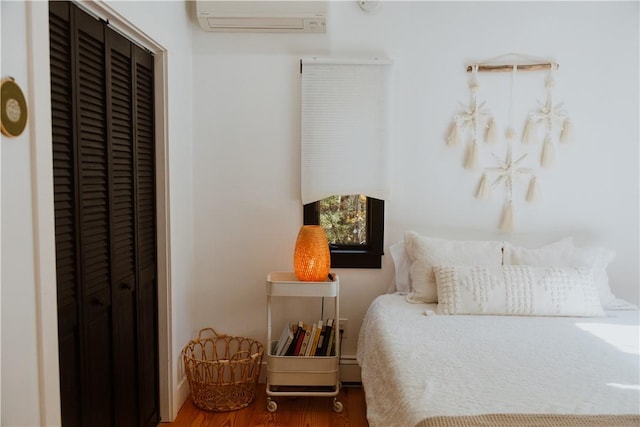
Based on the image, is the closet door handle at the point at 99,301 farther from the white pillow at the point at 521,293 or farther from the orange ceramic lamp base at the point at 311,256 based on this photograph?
the white pillow at the point at 521,293

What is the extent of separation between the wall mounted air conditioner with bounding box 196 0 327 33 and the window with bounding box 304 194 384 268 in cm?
102

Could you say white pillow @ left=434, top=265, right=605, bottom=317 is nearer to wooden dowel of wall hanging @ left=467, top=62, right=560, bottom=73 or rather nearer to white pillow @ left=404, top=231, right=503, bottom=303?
white pillow @ left=404, top=231, right=503, bottom=303

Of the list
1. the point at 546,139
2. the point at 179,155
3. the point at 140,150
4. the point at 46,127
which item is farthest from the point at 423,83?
the point at 46,127

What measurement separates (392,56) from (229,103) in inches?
38.5

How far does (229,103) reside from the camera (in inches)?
120

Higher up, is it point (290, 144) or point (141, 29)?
point (141, 29)

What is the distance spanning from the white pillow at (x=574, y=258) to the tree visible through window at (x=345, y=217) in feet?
2.75

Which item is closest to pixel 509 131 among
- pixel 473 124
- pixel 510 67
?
pixel 473 124

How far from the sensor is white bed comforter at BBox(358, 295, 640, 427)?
1.66 m

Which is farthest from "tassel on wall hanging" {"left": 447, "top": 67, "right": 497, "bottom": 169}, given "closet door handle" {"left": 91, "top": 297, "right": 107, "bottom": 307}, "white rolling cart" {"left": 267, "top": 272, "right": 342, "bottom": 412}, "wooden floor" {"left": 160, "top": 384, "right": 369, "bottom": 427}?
"closet door handle" {"left": 91, "top": 297, "right": 107, "bottom": 307}

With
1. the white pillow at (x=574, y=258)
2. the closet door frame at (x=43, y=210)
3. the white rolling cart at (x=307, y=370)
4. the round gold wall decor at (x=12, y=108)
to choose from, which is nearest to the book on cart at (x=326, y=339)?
the white rolling cart at (x=307, y=370)

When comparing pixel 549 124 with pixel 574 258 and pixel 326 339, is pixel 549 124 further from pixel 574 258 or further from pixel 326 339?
pixel 326 339

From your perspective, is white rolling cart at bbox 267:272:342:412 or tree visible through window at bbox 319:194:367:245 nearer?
white rolling cart at bbox 267:272:342:412

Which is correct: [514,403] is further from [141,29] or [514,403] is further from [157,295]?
[141,29]
